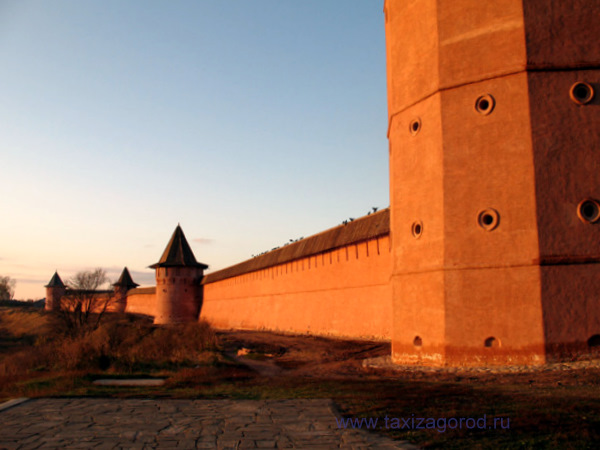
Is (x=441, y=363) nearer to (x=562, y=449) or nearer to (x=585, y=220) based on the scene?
(x=585, y=220)

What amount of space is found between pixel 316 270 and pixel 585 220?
11.3 meters

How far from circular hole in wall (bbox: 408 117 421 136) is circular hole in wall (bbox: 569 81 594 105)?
2.58 m

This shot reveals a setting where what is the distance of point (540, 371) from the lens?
732cm

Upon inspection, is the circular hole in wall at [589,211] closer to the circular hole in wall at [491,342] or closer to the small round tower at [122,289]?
the circular hole in wall at [491,342]

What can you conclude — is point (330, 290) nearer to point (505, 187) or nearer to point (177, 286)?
point (505, 187)

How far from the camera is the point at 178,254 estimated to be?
116ft

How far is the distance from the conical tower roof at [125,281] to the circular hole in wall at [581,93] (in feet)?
144

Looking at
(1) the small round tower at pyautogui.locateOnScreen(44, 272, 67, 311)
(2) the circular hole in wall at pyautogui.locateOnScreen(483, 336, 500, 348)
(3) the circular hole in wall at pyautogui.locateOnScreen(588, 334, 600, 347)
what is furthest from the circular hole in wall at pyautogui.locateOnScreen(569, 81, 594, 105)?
(1) the small round tower at pyautogui.locateOnScreen(44, 272, 67, 311)

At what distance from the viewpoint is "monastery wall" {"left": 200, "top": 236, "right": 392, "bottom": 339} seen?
564 inches

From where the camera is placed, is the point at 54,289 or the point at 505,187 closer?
the point at 505,187

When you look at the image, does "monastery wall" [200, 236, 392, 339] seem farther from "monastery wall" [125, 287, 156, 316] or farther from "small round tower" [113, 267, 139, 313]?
"small round tower" [113, 267, 139, 313]

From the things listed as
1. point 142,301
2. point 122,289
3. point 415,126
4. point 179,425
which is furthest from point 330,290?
point 122,289

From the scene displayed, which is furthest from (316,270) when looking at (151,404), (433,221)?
(151,404)

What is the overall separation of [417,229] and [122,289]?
135 feet
